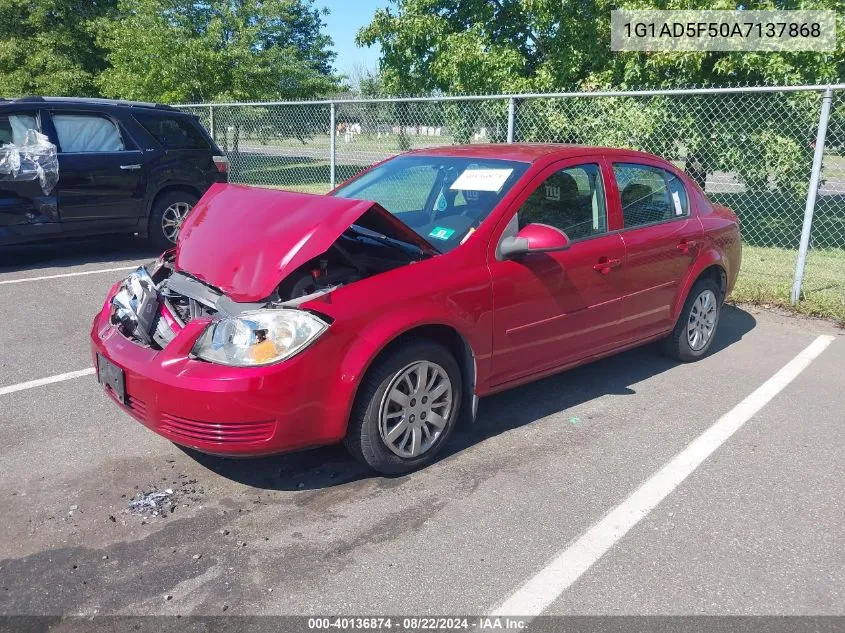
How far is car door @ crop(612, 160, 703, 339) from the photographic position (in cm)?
479

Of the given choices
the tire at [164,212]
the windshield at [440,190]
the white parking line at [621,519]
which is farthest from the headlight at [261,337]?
the tire at [164,212]

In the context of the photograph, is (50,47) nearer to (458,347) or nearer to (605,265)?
(605,265)

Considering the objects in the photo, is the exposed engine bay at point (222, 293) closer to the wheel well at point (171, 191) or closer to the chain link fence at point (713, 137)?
the chain link fence at point (713, 137)

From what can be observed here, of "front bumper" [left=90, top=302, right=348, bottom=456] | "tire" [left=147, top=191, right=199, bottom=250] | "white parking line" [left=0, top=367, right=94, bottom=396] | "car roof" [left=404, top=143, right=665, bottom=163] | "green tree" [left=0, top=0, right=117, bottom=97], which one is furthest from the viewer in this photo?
"green tree" [left=0, top=0, right=117, bottom=97]

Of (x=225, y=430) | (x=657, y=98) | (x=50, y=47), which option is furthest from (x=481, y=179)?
(x=50, y=47)

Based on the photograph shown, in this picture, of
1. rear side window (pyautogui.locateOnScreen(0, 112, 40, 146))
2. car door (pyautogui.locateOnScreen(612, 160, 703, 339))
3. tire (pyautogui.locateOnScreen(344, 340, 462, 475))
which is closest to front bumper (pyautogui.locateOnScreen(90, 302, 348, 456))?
tire (pyautogui.locateOnScreen(344, 340, 462, 475))

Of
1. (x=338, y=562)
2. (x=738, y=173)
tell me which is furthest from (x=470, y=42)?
(x=338, y=562)

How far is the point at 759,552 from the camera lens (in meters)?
3.07

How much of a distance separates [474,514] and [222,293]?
1.63m

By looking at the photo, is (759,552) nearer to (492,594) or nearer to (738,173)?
(492,594)

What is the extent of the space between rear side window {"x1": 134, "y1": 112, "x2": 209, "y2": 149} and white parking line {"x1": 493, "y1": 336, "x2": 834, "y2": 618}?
285 inches

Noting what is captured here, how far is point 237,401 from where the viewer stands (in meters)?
3.13

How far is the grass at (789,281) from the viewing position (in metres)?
7.15

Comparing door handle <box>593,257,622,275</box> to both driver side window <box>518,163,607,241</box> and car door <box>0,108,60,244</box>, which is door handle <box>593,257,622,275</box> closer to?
driver side window <box>518,163,607,241</box>
